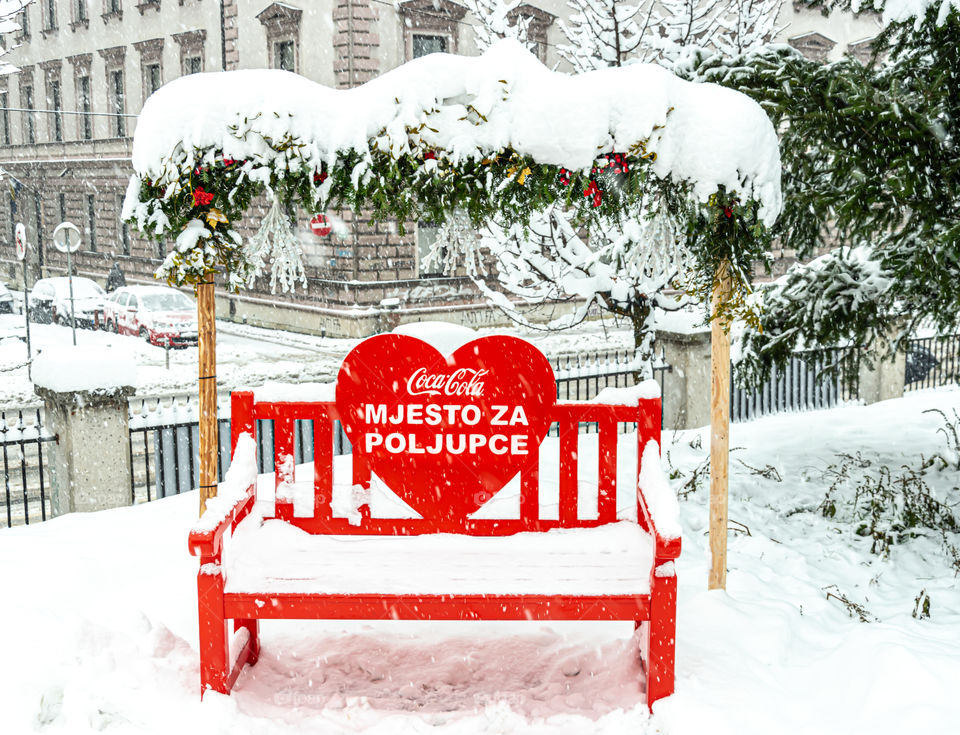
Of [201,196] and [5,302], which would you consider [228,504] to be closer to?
[201,196]

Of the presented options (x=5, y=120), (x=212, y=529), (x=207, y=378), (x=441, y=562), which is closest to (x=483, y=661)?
(x=441, y=562)

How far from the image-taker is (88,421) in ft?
23.0

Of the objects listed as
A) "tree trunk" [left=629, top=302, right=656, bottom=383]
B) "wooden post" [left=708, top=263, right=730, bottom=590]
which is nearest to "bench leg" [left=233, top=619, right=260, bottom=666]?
"wooden post" [left=708, top=263, right=730, bottom=590]

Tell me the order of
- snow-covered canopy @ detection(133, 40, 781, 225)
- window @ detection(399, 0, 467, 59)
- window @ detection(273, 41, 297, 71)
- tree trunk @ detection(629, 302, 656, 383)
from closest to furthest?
snow-covered canopy @ detection(133, 40, 781, 225) → tree trunk @ detection(629, 302, 656, 383) → window @ detection(399, 0, 467, 59) → window @ detection(273, 41, 297, 71)

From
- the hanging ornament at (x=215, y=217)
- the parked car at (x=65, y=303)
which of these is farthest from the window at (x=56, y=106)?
the hanging ornament at (x=215, y=217)

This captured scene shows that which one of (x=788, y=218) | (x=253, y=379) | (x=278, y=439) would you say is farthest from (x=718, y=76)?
(x=253, y=379)

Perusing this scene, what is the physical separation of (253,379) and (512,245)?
925 centimetres

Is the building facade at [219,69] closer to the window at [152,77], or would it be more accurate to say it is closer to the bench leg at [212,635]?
the window at [152,77]

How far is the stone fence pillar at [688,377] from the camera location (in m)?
9.90

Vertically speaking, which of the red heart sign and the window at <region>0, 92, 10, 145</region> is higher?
the window at <region>0, 92, 10, 145</region>

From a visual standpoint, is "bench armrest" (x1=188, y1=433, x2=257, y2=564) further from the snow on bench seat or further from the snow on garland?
the snow on garland

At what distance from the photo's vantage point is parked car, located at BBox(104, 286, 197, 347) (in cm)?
2156

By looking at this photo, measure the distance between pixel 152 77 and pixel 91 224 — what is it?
7.22 m

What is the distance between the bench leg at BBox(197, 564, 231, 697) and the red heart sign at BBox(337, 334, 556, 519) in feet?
3.80
